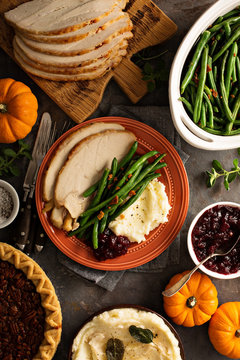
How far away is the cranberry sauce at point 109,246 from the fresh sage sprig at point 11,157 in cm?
115

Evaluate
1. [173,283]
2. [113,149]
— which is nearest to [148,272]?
[173,283]

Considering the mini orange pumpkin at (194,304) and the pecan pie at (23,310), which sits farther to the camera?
the mini orange pumpkin at (194,304)

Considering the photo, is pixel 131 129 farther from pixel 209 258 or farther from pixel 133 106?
pixel 209 258

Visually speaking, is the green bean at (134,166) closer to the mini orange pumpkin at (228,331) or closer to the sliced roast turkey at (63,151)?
the sliced roast turkey at (63,151)

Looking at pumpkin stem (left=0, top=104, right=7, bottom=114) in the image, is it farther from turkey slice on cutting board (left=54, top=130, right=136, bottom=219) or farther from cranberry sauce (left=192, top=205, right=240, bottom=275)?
cranberry sauce (left=192, top=205, right=240, bottom=275)

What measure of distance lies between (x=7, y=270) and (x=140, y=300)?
4.93ft

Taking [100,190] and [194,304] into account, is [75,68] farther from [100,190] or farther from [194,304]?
[194,304]

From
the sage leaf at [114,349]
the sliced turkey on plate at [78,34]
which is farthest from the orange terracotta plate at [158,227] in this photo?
the sliced turkey on plate at [78,34]

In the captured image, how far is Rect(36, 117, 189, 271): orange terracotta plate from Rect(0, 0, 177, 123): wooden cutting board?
0.71 feet

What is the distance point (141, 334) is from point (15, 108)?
8.40 feet

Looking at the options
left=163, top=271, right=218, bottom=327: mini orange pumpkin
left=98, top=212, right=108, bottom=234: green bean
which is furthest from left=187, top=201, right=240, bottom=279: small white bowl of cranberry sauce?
left=98, top=212, right=108, bottom=234: green bean

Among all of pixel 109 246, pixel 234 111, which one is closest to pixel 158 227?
pixel 109 246

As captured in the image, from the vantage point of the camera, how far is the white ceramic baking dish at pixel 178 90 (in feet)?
12.3

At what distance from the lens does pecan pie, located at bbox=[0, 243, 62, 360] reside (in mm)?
3918
